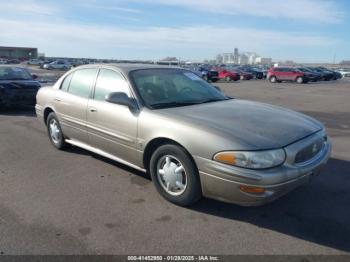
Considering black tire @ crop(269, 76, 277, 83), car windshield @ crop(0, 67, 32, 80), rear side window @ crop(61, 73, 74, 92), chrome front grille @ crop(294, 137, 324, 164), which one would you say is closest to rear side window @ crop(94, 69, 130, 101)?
rear side window @ crop(61, 73, 74, 92)

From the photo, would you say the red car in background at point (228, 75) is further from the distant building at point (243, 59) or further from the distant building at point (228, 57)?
the distant building at point (243, 59)

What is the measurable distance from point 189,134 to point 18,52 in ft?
410

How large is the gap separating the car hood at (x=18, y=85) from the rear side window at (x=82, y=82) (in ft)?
18.2

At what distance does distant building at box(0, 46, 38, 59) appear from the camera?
10877cm

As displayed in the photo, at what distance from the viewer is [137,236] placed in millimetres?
3148

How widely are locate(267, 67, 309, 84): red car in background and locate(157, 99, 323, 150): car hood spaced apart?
2970 cm

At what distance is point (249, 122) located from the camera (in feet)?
11.8

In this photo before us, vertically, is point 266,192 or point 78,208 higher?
point 266,192

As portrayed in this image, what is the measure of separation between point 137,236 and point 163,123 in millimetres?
1241

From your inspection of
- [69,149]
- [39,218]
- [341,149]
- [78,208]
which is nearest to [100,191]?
[78,208]

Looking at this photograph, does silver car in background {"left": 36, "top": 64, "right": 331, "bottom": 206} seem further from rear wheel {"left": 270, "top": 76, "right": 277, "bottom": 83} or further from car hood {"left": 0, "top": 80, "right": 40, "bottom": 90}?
rear wheel {"left": 270, "top": 76, "right": 277, "bottom": 83}

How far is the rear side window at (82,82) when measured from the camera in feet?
16.2

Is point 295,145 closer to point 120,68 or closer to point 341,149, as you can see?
point 120,68

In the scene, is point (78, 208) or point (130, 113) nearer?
point (78, 208)
